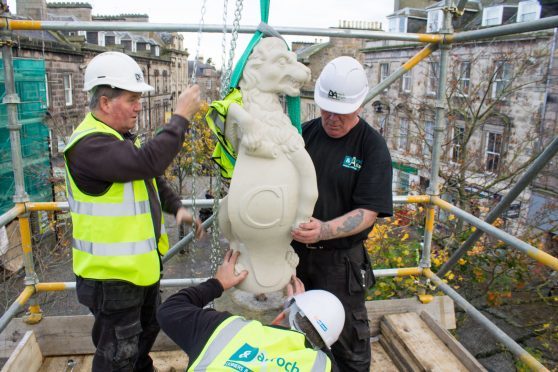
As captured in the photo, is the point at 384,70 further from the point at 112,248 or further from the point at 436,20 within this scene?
the point at 112,248

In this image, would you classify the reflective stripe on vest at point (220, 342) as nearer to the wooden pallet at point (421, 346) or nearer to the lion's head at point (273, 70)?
the lion's head at point (273, 70)

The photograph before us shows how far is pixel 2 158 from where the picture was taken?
9.62 meters

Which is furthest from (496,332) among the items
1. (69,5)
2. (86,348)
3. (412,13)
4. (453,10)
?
(69,5)

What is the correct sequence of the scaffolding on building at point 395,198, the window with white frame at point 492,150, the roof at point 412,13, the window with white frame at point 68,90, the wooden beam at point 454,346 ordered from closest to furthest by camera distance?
the scaffolding on building at point 395,198
the wooden beam at point 454,346
the window with white frame at point 492,150
the window with white frame at point 68,90
the roof at point 412,13

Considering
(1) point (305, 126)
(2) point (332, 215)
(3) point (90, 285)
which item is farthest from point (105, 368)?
(1) point (305, 126)

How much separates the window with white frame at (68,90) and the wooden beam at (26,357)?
10.3 meters

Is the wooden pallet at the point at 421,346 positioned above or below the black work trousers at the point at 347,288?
below

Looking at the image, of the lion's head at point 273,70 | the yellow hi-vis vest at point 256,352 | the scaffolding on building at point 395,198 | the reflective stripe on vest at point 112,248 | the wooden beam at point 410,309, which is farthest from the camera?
the wooden beam at point 410,309

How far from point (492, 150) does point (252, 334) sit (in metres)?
12.0

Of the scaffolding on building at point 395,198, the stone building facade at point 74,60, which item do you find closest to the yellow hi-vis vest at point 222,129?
the scaffolding on building at point 395,198

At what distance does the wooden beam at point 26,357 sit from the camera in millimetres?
2547

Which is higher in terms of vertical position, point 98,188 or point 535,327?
point 98,188

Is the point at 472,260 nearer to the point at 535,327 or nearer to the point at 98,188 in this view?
the point at 535,327

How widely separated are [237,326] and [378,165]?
114cm
